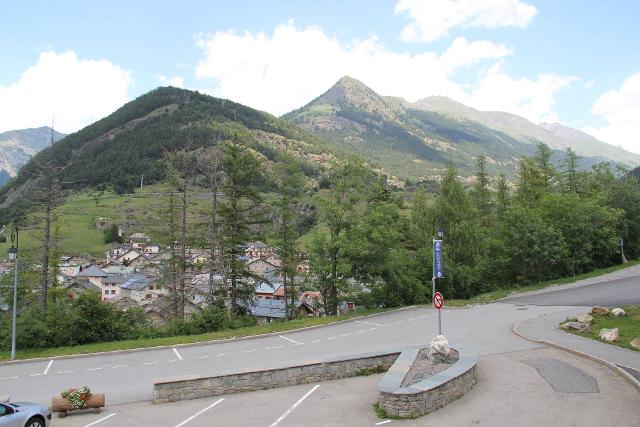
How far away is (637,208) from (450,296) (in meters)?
24.4

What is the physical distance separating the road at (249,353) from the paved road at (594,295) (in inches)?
28.9

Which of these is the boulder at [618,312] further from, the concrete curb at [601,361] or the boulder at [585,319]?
the concrete curb at [601,361]

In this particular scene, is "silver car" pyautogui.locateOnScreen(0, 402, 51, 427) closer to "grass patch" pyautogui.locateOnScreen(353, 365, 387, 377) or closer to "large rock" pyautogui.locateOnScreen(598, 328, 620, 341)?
"grass patch" pyautogui.locateOnScreen(353, 365, 387, 377)

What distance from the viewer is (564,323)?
21.6 meters

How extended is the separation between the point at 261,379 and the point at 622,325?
1542 cm

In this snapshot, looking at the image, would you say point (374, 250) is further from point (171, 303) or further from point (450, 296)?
point (171, 303)

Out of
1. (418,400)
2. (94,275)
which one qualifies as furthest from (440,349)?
(94,275)

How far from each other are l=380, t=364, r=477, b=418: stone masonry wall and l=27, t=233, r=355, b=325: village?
64.2ft

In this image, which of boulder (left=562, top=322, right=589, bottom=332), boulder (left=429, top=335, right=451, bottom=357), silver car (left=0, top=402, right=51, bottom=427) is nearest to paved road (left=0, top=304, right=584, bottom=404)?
boulder (left=562, top=322, right=589, bottom=332)

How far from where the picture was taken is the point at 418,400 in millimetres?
10562

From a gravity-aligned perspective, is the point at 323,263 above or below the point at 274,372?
above

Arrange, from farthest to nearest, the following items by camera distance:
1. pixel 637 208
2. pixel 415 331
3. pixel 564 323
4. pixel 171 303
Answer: pixel 637 208 → pixel 171 303 → pixel 415 331 → pixel 564 323

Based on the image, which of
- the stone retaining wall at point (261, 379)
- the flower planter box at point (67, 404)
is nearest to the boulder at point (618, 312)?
the stone retaining wall at point (261, 379)

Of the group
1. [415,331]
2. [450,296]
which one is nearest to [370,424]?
[415,331]
